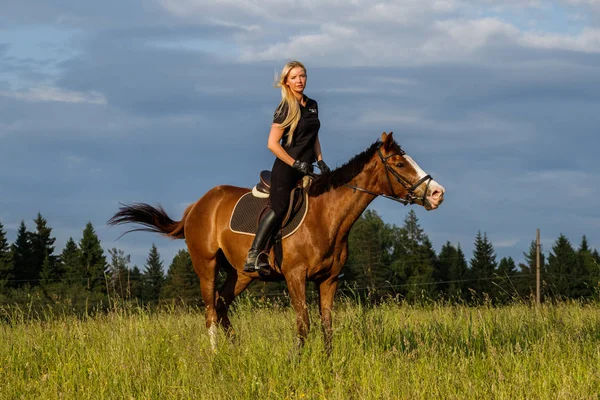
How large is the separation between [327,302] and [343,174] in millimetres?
1506

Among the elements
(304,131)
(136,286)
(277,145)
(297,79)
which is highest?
(297,79)

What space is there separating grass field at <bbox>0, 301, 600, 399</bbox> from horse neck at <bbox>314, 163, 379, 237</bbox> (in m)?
1.15

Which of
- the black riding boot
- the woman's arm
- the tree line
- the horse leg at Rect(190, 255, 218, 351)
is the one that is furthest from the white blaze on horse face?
the tree line

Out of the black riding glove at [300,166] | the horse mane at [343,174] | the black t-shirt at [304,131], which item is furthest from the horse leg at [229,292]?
the black riding glove at [300,166]

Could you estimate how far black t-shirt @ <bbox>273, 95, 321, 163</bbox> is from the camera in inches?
342

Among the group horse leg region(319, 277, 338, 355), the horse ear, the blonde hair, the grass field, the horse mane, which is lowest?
the grass field

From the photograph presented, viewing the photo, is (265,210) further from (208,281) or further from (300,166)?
(208,281)

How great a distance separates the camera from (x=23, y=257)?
78938mm

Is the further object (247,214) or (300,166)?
(247,214)

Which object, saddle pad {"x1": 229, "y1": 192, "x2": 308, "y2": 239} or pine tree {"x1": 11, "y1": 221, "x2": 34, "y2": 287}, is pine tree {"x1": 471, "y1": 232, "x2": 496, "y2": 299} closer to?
pine tree {"x1": 11, "y1": 221, "x2": 34, "y2": 287}

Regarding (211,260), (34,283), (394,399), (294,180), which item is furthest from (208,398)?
(34,283)

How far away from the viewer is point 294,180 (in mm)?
8727

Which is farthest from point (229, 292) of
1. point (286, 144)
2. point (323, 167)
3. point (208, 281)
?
point (286, 144)

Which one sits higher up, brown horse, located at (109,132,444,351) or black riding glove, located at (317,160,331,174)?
black riding glove, located at (317,160,331,174)
